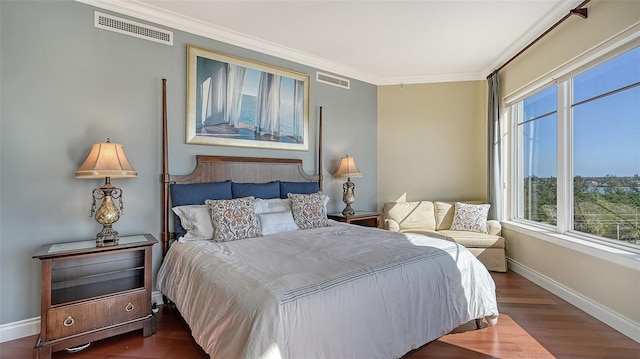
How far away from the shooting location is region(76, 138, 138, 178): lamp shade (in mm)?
2287

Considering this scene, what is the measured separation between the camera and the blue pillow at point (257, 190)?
10.8 feet

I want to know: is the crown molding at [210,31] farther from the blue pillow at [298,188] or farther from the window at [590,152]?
the window at [590,152]

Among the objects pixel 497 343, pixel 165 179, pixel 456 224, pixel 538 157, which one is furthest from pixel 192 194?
pixel 538 157

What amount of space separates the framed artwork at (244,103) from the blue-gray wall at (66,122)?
0.50 ft

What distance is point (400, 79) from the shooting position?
494 cm

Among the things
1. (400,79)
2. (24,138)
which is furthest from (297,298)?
(400,79)

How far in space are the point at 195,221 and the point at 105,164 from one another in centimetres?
83

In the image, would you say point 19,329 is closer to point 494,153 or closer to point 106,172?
point 106,172

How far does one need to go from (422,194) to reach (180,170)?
3.64 metres

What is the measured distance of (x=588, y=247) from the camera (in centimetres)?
272

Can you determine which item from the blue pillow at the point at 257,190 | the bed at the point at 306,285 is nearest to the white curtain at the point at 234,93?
the bed at the point at 306,285

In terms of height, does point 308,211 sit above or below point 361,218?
above

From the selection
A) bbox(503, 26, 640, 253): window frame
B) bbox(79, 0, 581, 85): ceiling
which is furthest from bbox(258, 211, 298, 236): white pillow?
bbox(503, 26, 640, 253): window frame

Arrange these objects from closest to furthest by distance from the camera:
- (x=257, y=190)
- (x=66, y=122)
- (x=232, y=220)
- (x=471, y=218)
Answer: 1. (x=66, y=122)
2. (x=232, y=220)
3. (x=257, y=190)
4. (x=471, y=218)
